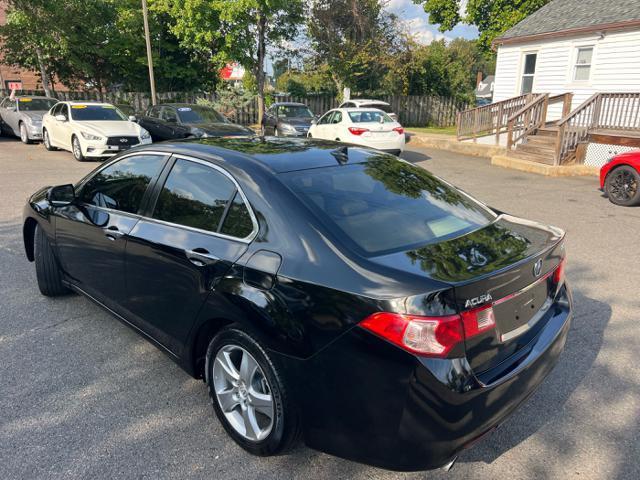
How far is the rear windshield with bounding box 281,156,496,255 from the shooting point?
8.02ft

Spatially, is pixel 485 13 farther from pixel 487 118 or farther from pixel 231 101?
pixel 231 101

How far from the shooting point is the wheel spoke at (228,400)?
104 inches

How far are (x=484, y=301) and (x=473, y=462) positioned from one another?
1007 millimetres

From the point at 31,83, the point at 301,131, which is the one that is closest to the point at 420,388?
the point at 301,131

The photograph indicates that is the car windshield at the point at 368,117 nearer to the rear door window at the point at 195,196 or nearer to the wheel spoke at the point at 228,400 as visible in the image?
the rear door window at the point at 195,196

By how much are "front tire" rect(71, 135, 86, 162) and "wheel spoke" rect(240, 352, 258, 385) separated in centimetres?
1226

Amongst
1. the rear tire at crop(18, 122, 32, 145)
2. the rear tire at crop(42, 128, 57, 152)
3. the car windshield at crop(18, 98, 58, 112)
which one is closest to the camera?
the rear tire at crop(42, 128, 57, 152)

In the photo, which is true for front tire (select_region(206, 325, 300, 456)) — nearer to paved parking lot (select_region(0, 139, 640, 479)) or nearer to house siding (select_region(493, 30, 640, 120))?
paved parking lot (select_region(0, 139, 640, 479))

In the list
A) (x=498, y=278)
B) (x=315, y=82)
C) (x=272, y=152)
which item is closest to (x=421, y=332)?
(x=498, y=278)

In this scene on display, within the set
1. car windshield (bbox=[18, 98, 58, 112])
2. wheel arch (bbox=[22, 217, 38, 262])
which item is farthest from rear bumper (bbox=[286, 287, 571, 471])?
car windshield (bbox=[18, 98, 58, 112])

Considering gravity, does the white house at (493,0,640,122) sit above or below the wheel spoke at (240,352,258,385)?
above

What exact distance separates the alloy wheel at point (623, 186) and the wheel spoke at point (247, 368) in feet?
27.6

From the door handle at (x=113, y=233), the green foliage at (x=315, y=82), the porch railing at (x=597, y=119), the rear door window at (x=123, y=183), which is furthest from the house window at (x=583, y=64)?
the door handle at (x=113, y=233)

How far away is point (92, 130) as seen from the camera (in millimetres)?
12578
